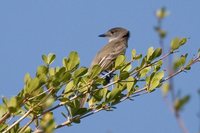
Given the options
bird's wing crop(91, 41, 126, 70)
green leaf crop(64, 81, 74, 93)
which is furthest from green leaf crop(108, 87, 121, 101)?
bird's wing crop(91, 41, 126, 70)

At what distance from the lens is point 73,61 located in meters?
4.20

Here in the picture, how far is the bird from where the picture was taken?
818 centimetres

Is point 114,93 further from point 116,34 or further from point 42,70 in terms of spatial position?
point 116,34

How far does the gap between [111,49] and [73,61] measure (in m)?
5.22

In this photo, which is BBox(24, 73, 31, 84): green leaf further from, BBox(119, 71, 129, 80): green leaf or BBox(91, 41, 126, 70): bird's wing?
BBox(91, 41, 126, 70): bird's wing

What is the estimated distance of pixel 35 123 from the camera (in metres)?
4.14

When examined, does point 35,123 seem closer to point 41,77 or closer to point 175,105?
point 41,77

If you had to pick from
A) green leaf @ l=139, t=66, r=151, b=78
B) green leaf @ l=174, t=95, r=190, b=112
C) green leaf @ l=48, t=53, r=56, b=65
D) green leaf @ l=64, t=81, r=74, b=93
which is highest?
green leaf @ l=48, t=53, r=56, b=65

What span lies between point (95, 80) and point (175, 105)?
2.68 metres

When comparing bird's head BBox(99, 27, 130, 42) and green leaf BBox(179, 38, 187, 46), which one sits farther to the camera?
bird's head BBox(99, 27, 130, 42)

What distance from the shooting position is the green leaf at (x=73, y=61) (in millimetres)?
4172

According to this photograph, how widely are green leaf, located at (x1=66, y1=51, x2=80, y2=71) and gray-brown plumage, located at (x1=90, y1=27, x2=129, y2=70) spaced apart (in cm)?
292

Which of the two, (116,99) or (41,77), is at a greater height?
(41,77)

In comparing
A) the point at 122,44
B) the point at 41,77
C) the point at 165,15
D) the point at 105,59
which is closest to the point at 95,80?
the point at 41,77
